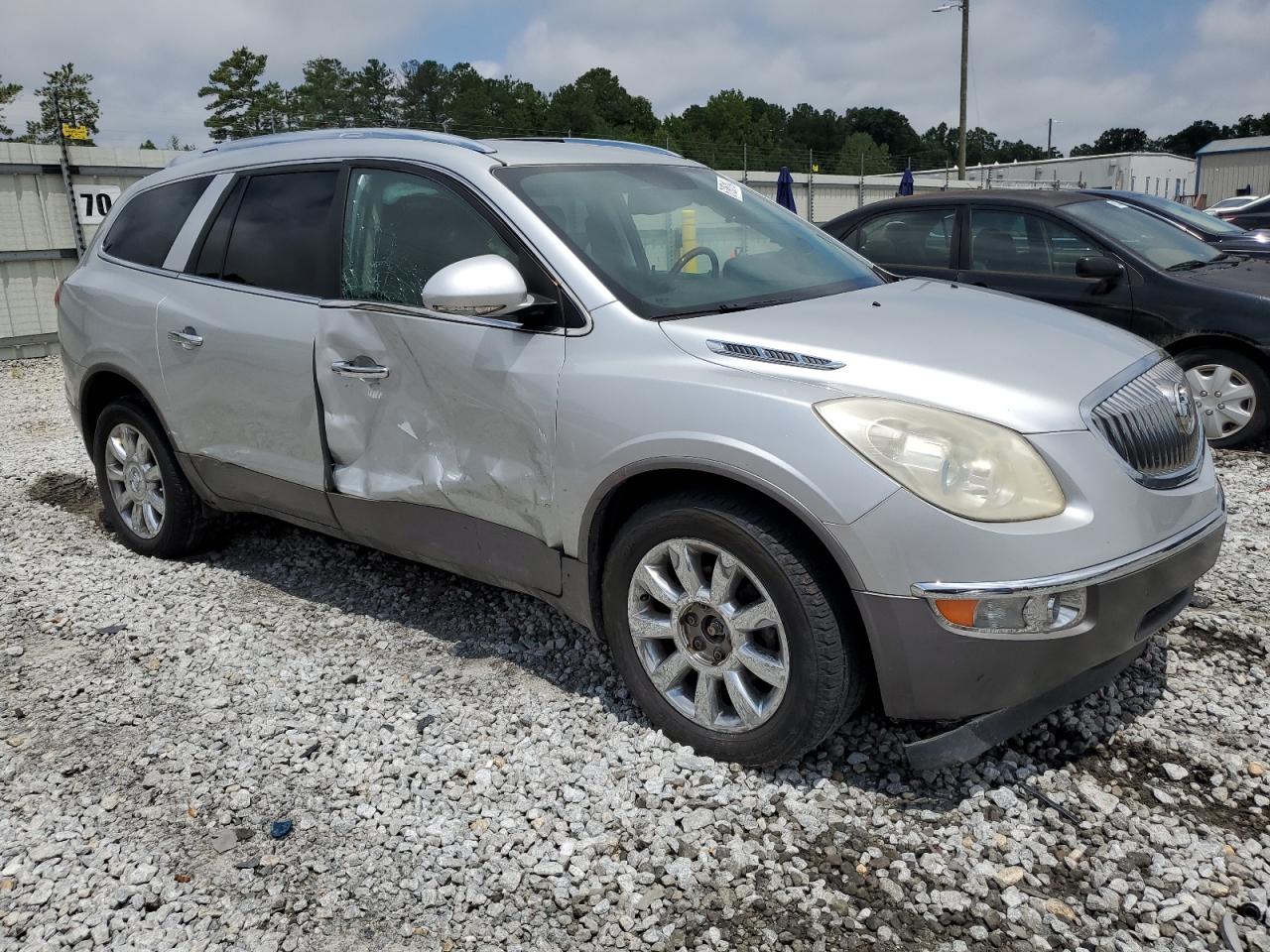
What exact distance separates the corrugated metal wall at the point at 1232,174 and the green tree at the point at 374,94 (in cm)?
4144

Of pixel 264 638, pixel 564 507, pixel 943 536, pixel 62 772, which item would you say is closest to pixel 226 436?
pixel 264 638

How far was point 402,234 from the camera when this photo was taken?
3.75m

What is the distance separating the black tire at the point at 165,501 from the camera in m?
4.79

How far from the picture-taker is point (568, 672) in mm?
3791

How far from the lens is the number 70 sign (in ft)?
39.2

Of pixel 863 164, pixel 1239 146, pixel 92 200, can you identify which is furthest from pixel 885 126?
pixel 92 200

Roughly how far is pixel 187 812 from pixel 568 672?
1335mm

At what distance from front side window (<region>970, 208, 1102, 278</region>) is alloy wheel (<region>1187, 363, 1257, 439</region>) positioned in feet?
3.47

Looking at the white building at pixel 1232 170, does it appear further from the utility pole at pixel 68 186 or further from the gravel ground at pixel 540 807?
the gravel ground at pixel 540 807

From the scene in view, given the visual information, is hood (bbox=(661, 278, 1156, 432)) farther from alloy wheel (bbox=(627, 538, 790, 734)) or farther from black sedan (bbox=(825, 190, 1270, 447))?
black sedan (bbox=(825, 190, 1270, 447))

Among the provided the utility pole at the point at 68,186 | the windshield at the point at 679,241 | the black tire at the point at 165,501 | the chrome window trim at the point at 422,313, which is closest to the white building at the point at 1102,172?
the utility pole at the point at 68,186

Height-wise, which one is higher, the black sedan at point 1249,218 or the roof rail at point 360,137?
the roof rail at point 360,137

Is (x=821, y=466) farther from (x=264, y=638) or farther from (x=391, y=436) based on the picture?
(x=264, y=638)

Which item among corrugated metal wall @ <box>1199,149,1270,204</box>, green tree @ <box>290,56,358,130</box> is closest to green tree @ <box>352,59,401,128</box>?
green tree @ <box>290,56,358,130</box>
